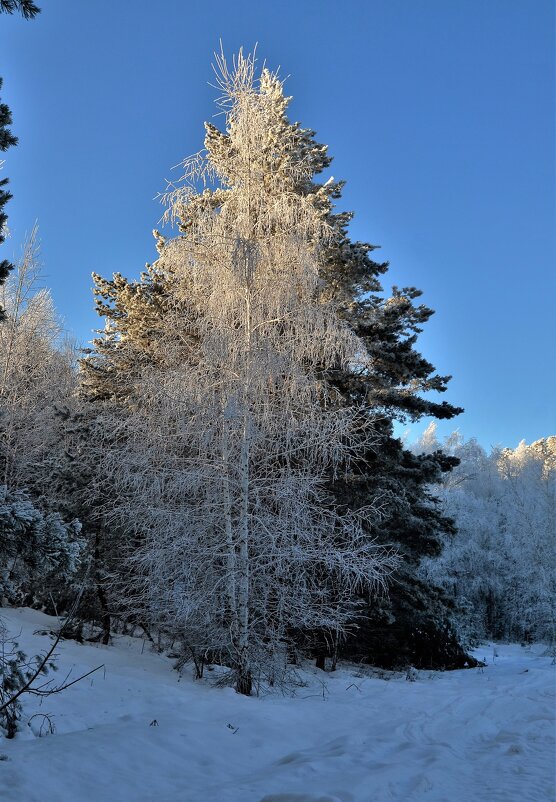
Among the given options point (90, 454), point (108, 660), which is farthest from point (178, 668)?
point (90, 454)

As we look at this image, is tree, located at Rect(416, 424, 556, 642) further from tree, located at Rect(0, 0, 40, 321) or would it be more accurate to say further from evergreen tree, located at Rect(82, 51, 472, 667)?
tree, located at Rect(0, 0, 40, 321)

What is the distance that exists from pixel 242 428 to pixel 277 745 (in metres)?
4.23

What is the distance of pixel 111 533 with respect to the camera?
10.3 m

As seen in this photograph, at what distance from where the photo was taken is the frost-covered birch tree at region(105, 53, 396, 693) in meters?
7.58

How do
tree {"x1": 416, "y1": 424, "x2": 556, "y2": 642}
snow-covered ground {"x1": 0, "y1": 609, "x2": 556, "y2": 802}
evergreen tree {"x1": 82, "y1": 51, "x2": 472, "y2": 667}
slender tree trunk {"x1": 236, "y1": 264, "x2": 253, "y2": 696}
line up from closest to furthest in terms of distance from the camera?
1. snow-covered ground {"x1": 0, "y1": 609, "x2": 556, "y2": 802}
2. slender tree trunk {"x1": 236, "y1": 264, "x2": 253, "y2": 696}
3. evergreen tree {"x1": 82, "y1": 51, "x2": 472, "y2": 667}
4. tree {"x1": 416, "y1": 424, "x2": 556, "y2": 642}

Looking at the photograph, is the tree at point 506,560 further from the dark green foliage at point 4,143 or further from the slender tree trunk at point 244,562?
the dark green foliage at point 4,143

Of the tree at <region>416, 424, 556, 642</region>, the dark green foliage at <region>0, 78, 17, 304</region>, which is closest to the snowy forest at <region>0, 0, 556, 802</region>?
the dark green foliage at <region>0, 78, 17, 304</region>

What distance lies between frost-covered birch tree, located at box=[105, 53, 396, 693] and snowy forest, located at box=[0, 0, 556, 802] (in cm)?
4

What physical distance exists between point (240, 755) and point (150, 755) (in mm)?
855

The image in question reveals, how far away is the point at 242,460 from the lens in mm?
7961

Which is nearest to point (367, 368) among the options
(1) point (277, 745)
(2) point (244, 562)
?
(2) point (244, 562)

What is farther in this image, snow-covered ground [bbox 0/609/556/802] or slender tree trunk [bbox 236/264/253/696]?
slender tree trunk [bbox 236/264/253/696]

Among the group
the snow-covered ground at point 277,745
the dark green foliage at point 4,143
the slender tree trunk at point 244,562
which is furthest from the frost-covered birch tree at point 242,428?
the dark green foliage at point 4,143

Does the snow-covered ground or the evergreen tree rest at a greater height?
the evergreen tree
